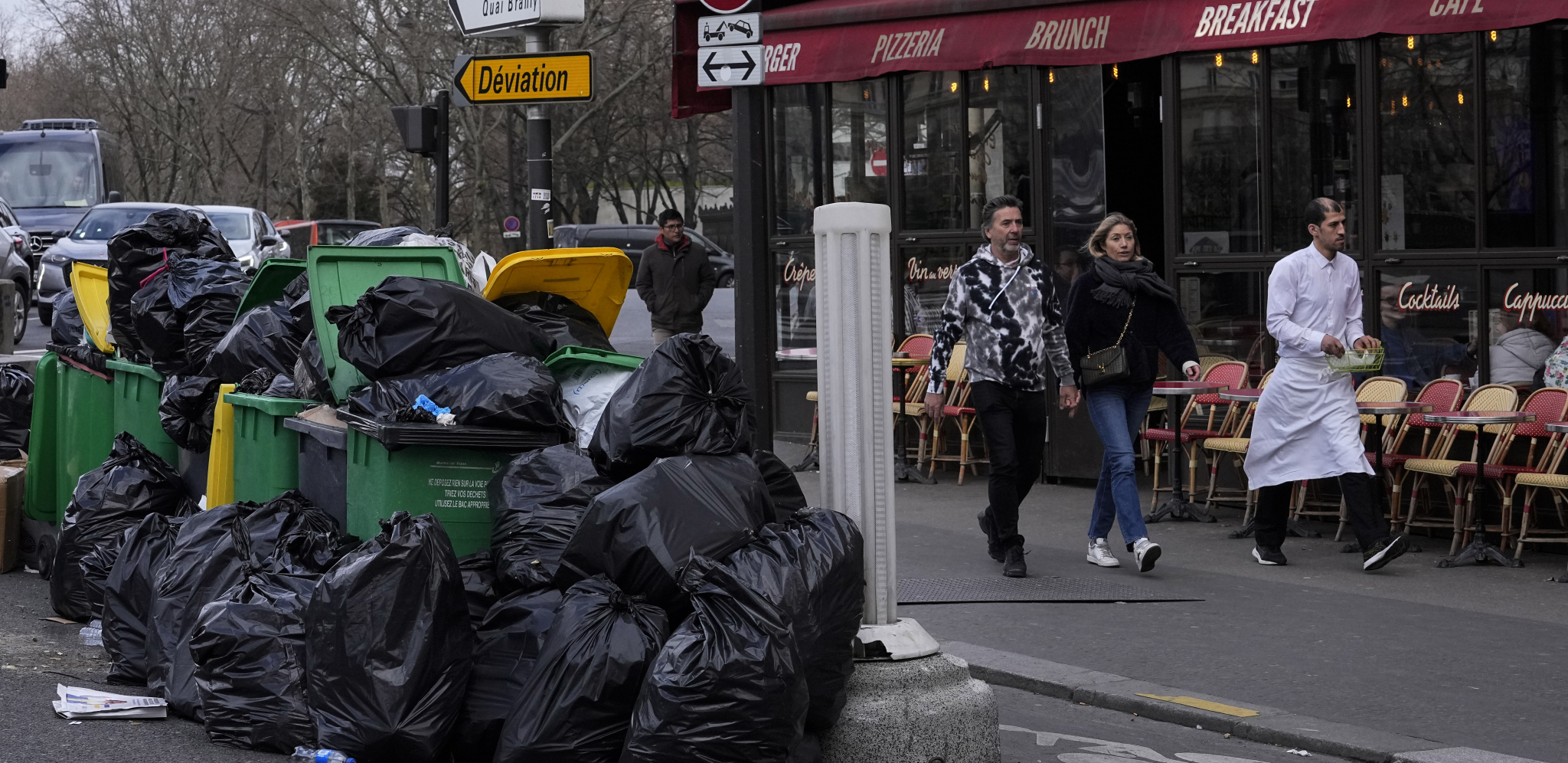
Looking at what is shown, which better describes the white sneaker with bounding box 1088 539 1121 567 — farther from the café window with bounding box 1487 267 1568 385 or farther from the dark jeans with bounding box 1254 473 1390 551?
the café window with bounding box 1487 267 1568 385

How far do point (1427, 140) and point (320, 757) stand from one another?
23.3ft

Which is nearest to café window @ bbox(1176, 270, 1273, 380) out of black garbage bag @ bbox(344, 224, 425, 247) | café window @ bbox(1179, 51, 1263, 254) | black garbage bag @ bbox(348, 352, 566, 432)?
café window @ bbox(1179, 51, 1263, 254)

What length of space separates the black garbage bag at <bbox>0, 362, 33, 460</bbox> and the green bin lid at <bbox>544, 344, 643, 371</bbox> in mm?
4154

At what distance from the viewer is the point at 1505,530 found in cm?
854

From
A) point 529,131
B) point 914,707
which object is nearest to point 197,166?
point 529,131

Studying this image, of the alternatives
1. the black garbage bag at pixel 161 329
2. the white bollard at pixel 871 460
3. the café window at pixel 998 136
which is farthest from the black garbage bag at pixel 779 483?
the café window at pixel 998 136

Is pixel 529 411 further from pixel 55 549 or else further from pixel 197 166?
pixel 197 166

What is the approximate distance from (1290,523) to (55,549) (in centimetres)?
630

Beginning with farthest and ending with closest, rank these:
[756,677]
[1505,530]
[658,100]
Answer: [658,100]
[1505,530]
[756,677]

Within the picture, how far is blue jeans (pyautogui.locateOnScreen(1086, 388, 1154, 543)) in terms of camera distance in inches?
320

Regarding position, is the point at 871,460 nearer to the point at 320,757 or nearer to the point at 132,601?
the point at 320,757

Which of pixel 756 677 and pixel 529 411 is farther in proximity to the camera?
pixel 529 411

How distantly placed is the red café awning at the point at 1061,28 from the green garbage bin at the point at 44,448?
544cm

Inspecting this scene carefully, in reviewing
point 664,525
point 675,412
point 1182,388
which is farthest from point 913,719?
point 1182,388
